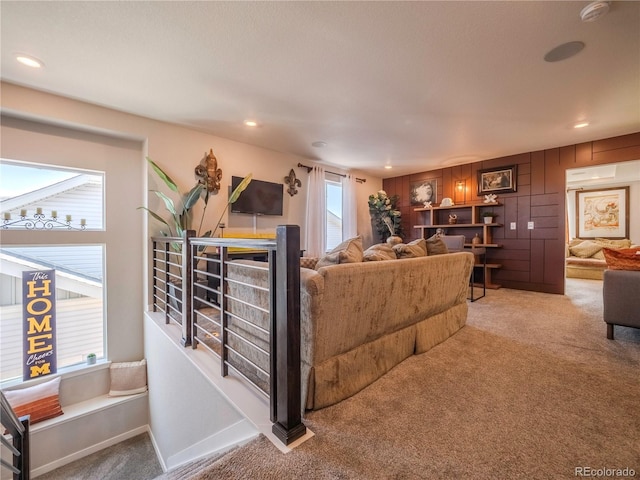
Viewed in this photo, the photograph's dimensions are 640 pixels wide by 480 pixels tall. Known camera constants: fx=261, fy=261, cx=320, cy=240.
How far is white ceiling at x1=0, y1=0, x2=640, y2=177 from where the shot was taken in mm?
1595

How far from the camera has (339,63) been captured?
2055mm

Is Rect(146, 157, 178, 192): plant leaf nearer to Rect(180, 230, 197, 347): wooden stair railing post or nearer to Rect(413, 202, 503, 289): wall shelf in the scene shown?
Rect(180, 230, 197, 347): wooden stair railing post

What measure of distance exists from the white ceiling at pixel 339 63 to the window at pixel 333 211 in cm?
189

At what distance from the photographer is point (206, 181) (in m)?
3.47

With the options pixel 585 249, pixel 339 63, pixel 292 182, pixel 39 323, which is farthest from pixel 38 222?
pixel 585 249

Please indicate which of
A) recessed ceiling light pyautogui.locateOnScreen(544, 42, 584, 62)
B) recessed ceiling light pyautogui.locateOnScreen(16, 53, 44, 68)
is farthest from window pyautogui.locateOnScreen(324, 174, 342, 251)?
recessed ceiling light pyautogui.locateOnScreen(16, 53, 44, 68)

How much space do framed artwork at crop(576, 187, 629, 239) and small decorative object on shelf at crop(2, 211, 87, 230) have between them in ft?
32.7

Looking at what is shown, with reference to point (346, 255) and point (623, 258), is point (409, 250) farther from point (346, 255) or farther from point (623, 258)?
point (623, 258)

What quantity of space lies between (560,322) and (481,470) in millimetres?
2630

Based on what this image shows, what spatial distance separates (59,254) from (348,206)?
4.28 meters

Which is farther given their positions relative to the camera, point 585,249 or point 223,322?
point 585,249

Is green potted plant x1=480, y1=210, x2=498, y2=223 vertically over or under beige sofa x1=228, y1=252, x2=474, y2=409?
over

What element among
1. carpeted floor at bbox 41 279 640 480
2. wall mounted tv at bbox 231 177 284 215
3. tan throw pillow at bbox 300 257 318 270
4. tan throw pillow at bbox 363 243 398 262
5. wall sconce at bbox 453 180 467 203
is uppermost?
wall sconce at bbox 453 180 467 203

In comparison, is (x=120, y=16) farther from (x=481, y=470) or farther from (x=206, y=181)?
(x=481, y=470)
